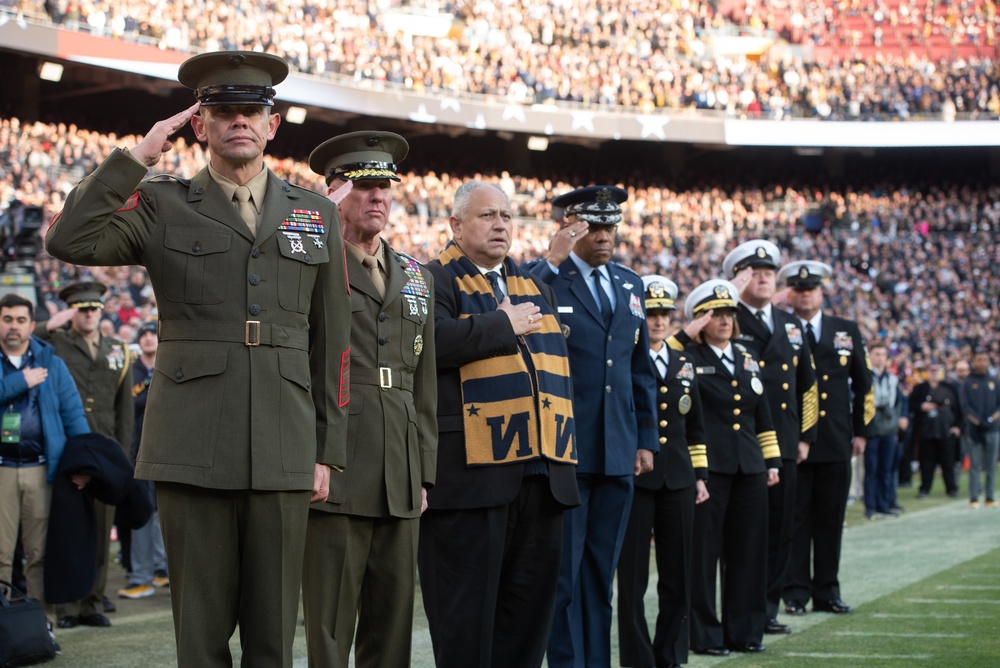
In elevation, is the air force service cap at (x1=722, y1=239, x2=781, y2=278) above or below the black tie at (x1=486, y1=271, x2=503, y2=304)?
above

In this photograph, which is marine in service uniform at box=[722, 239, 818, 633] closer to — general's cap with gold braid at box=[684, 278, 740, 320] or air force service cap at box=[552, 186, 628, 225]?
general's cap with gold braid at box=[684, 278, 740, 320]

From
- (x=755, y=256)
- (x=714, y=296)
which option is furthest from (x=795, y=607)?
(x=714, y=296)

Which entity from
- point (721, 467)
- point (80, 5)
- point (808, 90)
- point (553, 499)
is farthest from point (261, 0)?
point (553, 499)

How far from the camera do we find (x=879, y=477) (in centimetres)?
1633

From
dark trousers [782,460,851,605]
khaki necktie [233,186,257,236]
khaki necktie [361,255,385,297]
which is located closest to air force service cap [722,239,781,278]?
dark trousers [782,460,851,605]

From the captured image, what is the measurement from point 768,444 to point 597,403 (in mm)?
2239

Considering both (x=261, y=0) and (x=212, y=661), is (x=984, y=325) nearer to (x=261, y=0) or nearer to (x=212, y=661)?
(x=261, y=0)

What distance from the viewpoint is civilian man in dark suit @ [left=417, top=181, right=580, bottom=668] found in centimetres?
491

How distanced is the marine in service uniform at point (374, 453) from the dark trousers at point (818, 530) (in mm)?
4742

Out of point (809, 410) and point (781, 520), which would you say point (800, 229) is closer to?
point (809, 410)

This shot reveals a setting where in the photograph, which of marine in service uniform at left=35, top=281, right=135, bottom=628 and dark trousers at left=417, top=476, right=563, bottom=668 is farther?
marine in service uniform at left=35, top=281, right=135, bottom=628

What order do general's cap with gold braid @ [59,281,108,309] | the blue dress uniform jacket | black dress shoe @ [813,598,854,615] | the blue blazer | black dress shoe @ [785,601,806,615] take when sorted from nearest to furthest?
the blue dress uniform jacket → the blue blazer → black dress shoe @ [813,598,854,615] → black dress shoe @ [785,601,806,615] → general's cap with gold braid @ [59,281,108,309]

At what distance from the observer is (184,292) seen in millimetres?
3691

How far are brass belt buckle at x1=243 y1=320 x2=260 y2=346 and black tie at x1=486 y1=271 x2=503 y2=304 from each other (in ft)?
5.65
